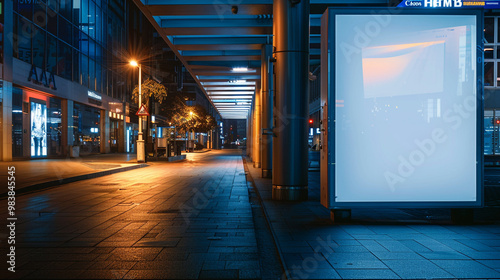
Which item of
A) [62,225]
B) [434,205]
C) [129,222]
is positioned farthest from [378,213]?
[62,225]

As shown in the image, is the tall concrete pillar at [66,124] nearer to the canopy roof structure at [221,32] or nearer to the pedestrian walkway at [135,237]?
the canopy roof structure at [221,32]

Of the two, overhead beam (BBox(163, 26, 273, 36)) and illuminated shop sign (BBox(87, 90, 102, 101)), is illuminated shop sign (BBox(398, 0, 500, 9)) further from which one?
illuminated shop sign (BBox(87, 90, 102, 101))

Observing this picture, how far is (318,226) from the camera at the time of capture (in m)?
6.12

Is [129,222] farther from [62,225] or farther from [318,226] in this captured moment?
[318,226]

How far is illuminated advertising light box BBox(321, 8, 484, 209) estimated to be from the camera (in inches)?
244

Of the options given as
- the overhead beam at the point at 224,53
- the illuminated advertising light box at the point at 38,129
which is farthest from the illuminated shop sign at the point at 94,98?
the overhead beam at the point at 224,53

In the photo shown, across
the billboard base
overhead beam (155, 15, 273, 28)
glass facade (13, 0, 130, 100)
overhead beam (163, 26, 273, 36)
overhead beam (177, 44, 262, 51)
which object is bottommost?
the billboard base

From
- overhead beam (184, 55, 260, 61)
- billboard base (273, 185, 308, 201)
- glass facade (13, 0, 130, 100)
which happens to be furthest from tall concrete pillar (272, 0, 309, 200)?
glass facade (13, 0, 130, 100)

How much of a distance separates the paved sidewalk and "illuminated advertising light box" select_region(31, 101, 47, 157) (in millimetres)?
23104

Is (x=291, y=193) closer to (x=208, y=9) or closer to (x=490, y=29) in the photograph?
(x=208, y=9)

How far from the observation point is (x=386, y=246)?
194 inches

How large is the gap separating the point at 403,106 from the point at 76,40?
3010cm

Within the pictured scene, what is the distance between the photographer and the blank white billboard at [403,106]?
620 cm

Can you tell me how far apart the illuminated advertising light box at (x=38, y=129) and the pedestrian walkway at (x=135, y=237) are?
57.5 feet
